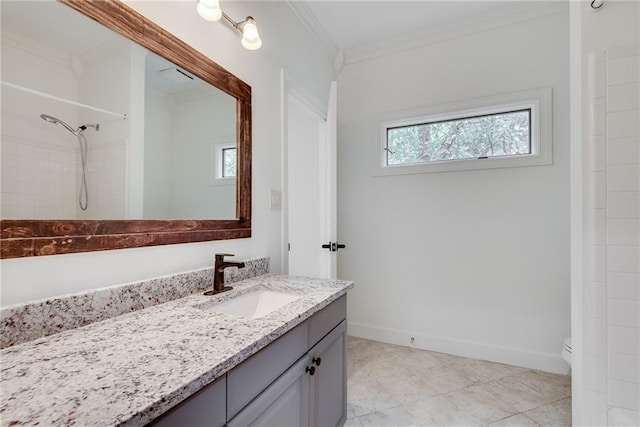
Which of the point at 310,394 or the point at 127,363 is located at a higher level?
the point at 127,363

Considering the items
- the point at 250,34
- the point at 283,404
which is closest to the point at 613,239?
the point at 283,404

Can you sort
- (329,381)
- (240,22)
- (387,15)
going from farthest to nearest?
1. (387,15)
2. (240,22)
3. (329,381)

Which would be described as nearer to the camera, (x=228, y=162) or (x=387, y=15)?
(x=228, y=162)

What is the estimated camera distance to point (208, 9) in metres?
1.18

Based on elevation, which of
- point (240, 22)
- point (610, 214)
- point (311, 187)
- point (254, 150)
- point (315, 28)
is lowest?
point (610, 214)

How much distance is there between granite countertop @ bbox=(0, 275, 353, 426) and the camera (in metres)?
0.48

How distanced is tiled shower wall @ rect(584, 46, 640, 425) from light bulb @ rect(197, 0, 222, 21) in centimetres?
165

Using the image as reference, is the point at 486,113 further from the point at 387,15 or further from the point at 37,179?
the point at 37,179

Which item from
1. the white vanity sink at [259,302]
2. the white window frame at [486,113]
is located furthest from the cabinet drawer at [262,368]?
the white window frame at [486,113]

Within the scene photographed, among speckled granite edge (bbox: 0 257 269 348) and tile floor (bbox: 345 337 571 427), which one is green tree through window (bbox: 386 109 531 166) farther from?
speckled granite edge (bbox: 0 257 269 348)

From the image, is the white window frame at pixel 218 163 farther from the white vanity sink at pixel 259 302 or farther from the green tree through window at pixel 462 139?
the green tree through window at pixel 462 139

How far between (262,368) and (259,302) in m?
0.52

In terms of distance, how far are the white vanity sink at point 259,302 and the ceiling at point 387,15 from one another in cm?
207

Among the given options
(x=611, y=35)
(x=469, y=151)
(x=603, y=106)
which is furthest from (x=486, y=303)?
(x=611, y=35)
